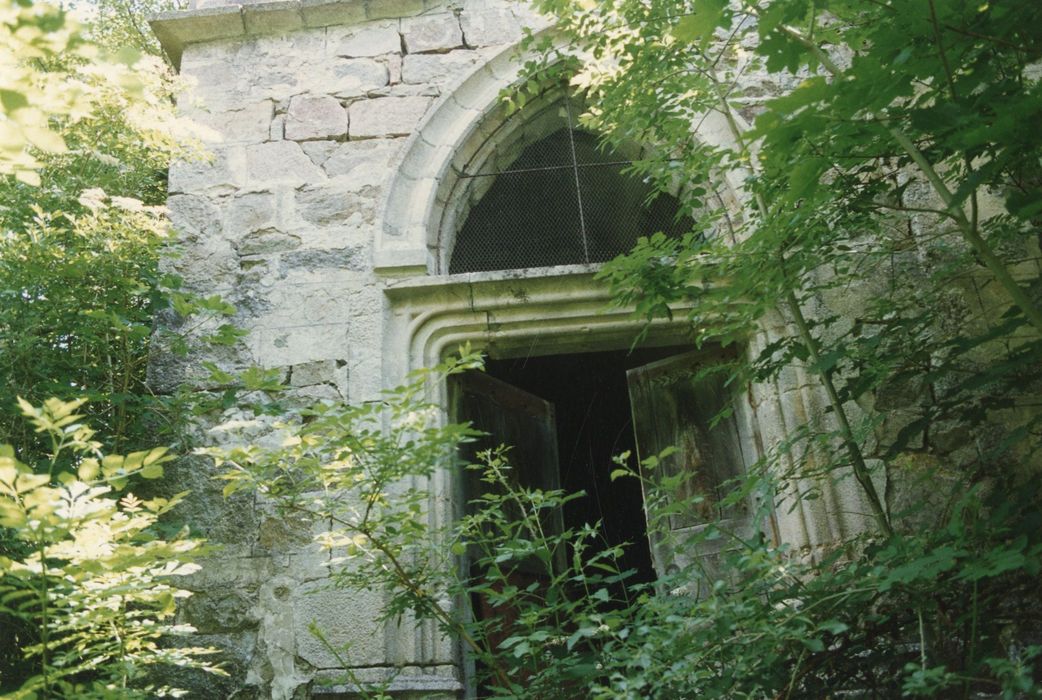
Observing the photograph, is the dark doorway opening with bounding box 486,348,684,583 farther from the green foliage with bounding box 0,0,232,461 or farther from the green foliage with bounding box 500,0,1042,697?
the green foliage with bounding box 0,0,232,461

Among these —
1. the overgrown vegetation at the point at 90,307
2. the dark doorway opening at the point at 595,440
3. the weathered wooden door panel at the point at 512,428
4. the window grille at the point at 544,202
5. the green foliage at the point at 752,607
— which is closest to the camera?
the green foliage at the point at 752,607

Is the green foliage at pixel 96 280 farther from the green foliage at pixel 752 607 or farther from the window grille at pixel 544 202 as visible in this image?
the window grille at pixel 544 202

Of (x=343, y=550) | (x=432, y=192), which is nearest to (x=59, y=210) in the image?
(x=432, y=192)

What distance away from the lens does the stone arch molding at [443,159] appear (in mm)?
3879

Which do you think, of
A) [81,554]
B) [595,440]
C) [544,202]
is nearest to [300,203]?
[544,202]

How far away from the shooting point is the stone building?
10.9 feet

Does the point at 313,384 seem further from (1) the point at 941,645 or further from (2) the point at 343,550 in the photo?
(1) the point at 941,645

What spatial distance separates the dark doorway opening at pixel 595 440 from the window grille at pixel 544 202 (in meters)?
1.37

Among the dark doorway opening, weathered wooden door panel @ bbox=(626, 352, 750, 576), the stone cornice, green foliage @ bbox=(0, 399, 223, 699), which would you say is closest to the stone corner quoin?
the stone cornice

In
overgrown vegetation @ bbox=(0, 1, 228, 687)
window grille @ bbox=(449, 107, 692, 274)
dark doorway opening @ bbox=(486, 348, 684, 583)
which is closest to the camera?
overgrown vegetation @ bbox=(0, 1, 228, 687)

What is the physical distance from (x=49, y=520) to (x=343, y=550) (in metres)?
1.58

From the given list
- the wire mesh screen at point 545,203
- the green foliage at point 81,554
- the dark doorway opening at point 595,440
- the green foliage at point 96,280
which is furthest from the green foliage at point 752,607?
the dark doorway opening at point 595,440

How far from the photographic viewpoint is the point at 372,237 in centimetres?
391

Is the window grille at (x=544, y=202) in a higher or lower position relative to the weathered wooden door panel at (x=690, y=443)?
higher
